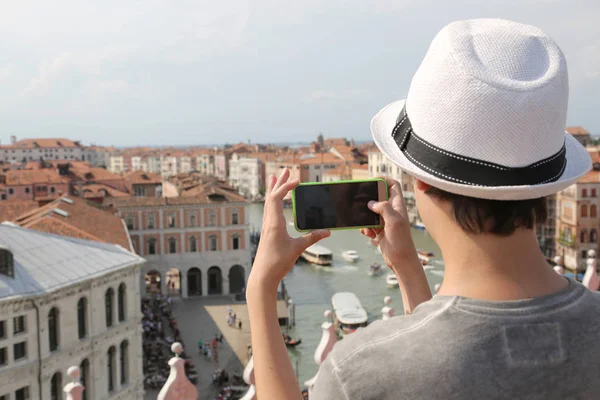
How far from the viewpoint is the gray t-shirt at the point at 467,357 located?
38.2 inches

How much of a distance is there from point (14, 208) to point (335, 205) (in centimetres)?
2275

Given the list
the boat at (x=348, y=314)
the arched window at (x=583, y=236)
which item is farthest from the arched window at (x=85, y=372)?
the arched window at (x=583, y=236)

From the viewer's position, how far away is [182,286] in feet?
78.6

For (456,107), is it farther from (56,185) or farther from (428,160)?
(56,185)

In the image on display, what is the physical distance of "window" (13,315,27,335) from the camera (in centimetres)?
940

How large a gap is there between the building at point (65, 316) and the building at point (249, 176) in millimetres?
49664

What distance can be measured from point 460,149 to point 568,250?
28874mm

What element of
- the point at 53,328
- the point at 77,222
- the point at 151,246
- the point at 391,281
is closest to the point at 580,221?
the point at 391,281

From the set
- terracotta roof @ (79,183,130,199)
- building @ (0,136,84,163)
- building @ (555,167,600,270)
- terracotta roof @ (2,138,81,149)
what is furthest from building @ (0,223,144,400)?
terracotta roof @ (2,138,81,149)

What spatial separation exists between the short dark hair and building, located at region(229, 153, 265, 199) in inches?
2379

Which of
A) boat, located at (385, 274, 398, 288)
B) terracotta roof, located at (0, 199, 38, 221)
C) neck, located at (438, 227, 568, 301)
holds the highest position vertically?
neck, located at (438, 227, 568, 301)

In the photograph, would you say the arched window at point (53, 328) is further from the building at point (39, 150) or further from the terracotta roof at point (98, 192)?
the building at point (39, 150)

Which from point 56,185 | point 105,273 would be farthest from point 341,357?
point 56,185

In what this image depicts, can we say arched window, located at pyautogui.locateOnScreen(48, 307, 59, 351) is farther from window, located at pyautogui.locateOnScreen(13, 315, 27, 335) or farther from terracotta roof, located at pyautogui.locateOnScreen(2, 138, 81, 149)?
terracotta roof, located at pyautogui.locateOnScreen(2, 138, 81, 149)
